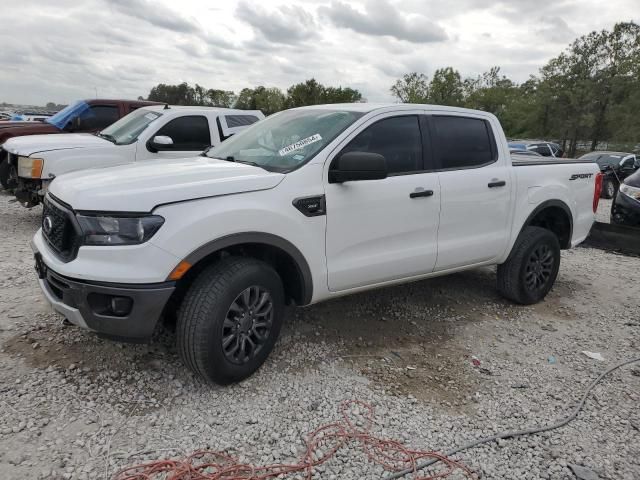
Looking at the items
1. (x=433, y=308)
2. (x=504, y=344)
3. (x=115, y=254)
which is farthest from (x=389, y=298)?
(x=115, y=254)

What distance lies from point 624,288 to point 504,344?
8.58ft

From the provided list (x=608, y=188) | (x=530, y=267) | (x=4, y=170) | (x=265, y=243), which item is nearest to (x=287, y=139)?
(x=265, y=243)

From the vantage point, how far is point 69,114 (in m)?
8.99

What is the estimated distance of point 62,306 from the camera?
9.37ft

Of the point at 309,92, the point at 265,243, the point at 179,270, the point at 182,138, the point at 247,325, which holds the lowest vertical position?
the point at 247,325

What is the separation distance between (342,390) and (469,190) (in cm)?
196

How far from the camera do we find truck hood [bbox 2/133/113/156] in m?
6.56

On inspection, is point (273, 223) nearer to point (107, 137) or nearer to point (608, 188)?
point (107, 137)

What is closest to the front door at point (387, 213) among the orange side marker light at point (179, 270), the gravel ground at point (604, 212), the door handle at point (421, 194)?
the door handle at point (421, 194)

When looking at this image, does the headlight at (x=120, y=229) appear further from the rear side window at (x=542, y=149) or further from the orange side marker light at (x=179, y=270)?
the rear side window at (x=542, y=149)

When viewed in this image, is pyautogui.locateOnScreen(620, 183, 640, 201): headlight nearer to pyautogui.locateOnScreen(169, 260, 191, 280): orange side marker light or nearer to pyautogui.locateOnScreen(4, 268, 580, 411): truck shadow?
pyautogui.locateOnScreen(4, 268, 580, 411): truck shadow

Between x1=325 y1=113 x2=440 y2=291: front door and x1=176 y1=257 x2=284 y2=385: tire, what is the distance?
522 mm

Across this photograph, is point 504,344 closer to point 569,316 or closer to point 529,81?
point 569,316

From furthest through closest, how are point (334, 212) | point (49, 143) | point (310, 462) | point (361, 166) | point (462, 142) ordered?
point (49, 143), point (462, 142), point (334, 212), point (361, 166), point (310, 462)
